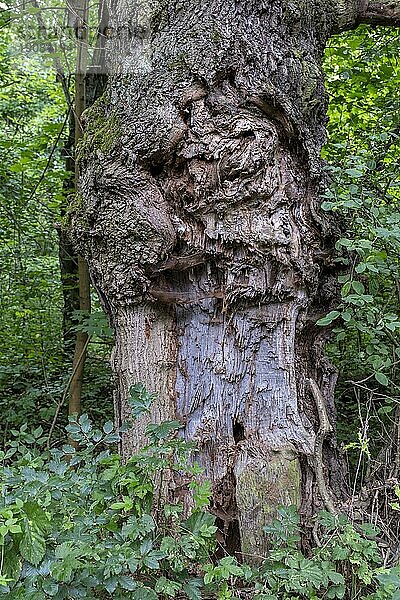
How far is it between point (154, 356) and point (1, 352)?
4.02 meters

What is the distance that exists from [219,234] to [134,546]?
4.25ft

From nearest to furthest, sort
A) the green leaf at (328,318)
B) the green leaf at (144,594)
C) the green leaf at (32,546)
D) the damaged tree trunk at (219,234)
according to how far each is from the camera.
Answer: the green leaf at (32,546), the green leaf at (144,594), the damaged tree trunk at (219,234), the green leaf at (328,318)

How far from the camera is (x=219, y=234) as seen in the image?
2.68 metres

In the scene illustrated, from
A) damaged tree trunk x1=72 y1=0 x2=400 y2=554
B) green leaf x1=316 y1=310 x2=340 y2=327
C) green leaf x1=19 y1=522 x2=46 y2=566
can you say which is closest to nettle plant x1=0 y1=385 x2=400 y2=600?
green leaf x1=19 y1=522 x2=46 y2=566

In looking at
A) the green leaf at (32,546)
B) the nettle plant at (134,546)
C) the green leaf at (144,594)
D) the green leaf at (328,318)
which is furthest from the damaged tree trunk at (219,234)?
the green leaf at (32,546)

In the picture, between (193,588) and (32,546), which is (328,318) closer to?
(193,588)

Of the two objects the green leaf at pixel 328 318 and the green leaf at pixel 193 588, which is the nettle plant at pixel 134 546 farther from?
the green leaf at pixel 328 318

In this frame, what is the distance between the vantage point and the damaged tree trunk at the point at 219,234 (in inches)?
104

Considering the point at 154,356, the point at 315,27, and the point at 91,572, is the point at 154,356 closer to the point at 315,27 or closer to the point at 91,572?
the point at 91,572

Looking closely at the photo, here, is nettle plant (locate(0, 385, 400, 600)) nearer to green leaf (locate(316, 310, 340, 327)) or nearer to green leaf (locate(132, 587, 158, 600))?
green leaf (locate(132, 587, 158, 600))

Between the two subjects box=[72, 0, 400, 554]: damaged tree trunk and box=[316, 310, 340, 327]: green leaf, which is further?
box=[316, 310, 340, 327]: green leaf

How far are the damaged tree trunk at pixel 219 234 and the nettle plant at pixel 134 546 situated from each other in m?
0.36

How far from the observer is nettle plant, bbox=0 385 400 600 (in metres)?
1.90

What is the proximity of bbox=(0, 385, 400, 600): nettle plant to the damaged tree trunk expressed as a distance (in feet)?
1.19
